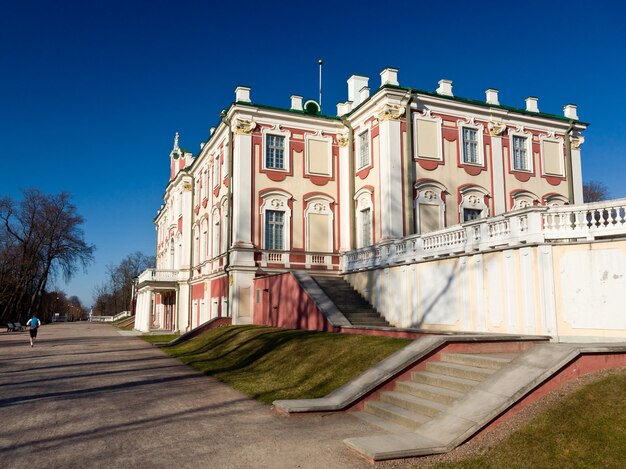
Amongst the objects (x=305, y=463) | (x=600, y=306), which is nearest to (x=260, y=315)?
(x=600, y=306)

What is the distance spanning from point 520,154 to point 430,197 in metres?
6.71

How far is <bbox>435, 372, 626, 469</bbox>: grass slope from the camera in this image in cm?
662

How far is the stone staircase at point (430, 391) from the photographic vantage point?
880cm

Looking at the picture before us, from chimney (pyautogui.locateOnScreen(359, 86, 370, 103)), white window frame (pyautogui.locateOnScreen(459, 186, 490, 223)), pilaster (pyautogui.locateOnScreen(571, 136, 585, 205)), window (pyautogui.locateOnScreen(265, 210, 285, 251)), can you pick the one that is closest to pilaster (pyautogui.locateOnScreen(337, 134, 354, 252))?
chimney (pyautogui.locateOnScreen(359, 86, 370, 103))

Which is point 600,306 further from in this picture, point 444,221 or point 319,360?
point 444,221

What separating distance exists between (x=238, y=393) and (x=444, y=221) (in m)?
16.9

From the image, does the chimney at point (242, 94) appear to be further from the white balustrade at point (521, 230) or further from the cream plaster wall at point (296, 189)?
the white balustrade at point (521, 230)

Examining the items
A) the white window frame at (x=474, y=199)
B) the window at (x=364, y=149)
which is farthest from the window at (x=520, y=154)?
the window at (x=364, y=149)

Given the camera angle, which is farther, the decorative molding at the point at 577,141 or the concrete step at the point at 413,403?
the decorative molding at the point at 577,141

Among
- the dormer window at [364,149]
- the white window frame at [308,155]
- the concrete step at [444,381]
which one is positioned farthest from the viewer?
the white window frame at [308,155]

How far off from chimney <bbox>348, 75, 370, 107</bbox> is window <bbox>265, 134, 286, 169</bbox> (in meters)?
4.66

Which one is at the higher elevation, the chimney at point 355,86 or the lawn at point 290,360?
the chimney at point 355,86

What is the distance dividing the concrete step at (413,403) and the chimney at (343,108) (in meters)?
22.5

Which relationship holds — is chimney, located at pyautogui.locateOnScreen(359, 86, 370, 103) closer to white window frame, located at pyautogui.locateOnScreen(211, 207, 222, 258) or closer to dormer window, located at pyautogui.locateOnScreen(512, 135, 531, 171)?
dormer window, located at pyautogui.locateOnScreen(512, 135, 531, 171)
